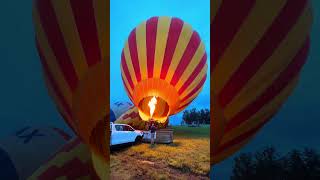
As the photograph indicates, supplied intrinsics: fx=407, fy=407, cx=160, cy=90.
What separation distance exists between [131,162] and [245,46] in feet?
9.19

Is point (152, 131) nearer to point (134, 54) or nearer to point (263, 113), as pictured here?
point (134, 54)

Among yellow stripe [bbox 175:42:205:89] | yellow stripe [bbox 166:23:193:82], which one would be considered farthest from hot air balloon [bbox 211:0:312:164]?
yellow stripe [bbox 175:42:205:89]

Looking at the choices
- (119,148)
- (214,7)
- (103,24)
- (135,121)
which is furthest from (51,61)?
(135,121)

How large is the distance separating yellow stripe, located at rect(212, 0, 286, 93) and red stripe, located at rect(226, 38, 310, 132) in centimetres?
29

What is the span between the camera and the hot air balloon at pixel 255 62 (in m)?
3.06

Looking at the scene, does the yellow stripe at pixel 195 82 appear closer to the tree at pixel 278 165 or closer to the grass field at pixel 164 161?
the grass field at pixel 164 161

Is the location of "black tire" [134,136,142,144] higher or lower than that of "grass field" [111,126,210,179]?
higher

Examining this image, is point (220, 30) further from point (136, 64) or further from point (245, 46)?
point (136, 64)

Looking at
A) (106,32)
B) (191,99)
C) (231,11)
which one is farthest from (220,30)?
(191,99)

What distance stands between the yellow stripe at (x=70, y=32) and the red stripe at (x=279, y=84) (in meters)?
1.36

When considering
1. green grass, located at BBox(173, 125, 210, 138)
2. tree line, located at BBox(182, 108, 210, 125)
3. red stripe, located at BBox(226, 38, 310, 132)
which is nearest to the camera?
red stripe, located at BBox(226, 38, 310, 132)

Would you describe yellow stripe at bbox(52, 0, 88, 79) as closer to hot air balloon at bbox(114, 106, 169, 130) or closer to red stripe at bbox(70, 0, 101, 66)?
red stripe at bbox(70, 0, 101, 66)

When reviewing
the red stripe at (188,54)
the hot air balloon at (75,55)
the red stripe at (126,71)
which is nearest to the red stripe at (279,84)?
the hot air balloon at (75,55)

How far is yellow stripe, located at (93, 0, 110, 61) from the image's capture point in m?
3.40
